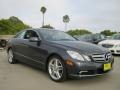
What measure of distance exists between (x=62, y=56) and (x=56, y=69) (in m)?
0.54

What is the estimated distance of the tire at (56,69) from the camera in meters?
5.33

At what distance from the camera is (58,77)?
5543 mm

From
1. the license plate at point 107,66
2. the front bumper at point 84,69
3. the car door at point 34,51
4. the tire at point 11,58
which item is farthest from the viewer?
the tire at point 11,58

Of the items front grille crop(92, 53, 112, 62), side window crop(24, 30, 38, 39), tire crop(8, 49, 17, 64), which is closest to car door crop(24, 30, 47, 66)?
side window crop(24, 30, 38, 39)

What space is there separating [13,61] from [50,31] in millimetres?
2193

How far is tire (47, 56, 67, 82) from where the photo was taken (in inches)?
210

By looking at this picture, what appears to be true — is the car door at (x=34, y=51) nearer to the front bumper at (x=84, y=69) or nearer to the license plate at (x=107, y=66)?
the front bumper at (x=84, y=69)

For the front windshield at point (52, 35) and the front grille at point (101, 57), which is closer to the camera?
the front grille at point (101, 57)

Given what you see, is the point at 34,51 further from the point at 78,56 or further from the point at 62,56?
the point at 78,56

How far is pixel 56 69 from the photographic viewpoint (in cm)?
568

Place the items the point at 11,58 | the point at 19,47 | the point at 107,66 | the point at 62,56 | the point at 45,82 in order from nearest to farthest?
the point at 62,56 → the point at 107,66 → the point at 45,82 → the point at 19,47 → the point at 11,58

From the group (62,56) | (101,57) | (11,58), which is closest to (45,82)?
(62,56)

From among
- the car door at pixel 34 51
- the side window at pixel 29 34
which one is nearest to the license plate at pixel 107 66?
the car door at pixel 34 51

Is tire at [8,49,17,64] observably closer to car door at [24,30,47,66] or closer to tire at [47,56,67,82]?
car door at [24,30,47,66]
